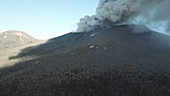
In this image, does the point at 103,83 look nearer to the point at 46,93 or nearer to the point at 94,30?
the point at 46,93

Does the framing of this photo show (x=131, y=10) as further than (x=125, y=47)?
Yes

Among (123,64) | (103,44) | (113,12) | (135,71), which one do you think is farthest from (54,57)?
(113,12)

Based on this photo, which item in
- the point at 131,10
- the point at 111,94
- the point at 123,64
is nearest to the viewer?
the point at 111,94

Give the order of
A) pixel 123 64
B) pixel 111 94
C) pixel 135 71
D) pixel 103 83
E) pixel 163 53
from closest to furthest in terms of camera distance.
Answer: pixel 111 94 → pixel 103 83 → pixel 135 71 → pixel 123 64 → pixel 163 53

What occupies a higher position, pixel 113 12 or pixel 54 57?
pixel 113 12

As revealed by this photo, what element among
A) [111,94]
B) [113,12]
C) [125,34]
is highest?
[113,12]

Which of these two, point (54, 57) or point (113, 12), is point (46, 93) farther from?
point (113, 12)
